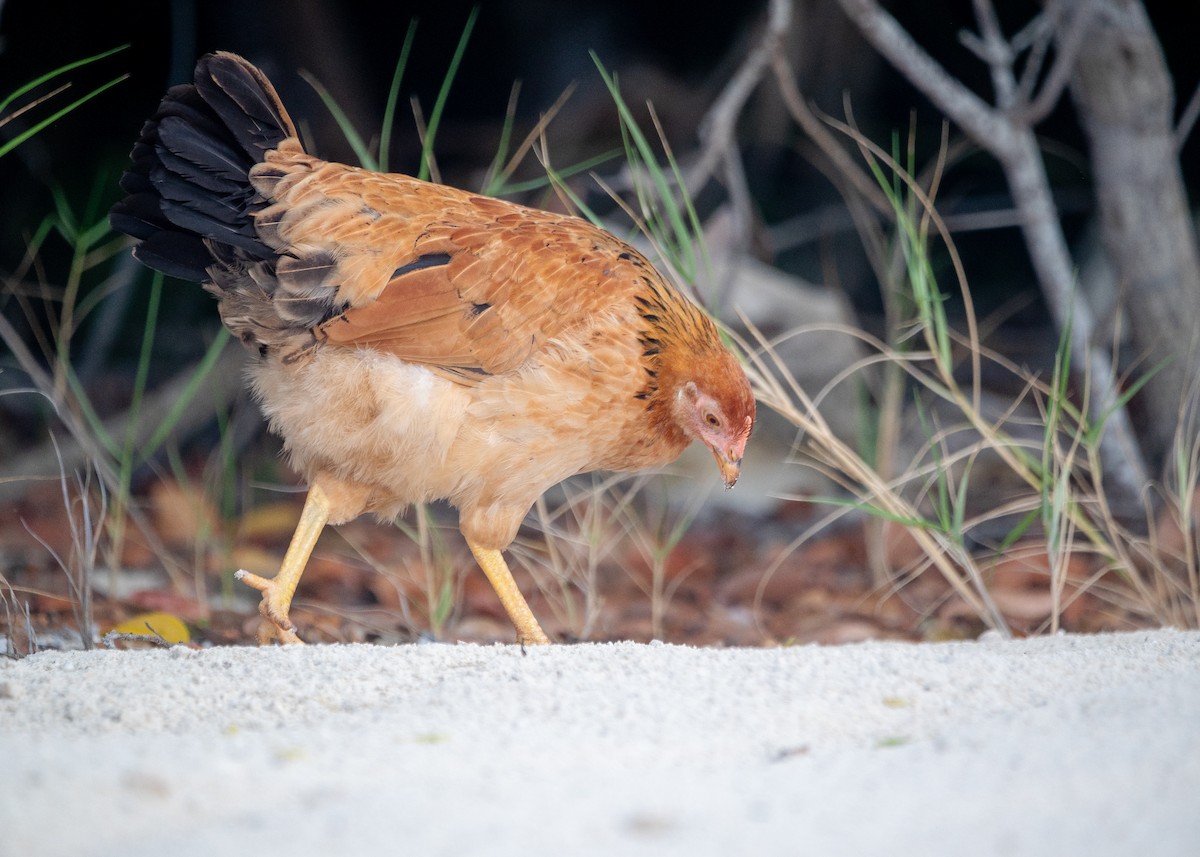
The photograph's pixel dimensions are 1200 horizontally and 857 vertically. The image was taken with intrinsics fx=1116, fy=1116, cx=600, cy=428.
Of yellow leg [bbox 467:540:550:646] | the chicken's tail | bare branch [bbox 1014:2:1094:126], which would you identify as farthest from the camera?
bare branch [bbox 1014:2:1094:126]

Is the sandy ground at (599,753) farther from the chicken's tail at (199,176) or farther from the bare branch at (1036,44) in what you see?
the bare branch at (1036,44)

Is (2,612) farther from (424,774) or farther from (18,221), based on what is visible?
(18,221)

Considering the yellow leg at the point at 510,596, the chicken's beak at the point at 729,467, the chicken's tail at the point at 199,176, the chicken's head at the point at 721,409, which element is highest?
the chicken's tail at the point at 199,176

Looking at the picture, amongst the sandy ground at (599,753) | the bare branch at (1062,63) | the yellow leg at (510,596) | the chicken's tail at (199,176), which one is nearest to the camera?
the sandy ground at (599,753)

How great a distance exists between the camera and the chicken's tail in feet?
9.84

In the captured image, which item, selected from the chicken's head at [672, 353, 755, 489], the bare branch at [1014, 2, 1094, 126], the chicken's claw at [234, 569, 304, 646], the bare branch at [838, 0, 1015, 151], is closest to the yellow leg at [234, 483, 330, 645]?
the chicken's claw at [234, 569, 304, 646]

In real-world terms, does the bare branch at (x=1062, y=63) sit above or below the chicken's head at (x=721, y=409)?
above

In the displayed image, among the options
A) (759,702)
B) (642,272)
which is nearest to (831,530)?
(642,272)

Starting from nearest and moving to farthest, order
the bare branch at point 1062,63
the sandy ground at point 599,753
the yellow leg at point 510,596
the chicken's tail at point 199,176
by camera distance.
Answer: the sandy ground at point 599,753 → the chicken's tail at point 199,176 → the yellow leg at point 510,596 → the bare branch at point 1062,63

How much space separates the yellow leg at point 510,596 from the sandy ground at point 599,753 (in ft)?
1.82

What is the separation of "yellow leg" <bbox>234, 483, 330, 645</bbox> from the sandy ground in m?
0.43

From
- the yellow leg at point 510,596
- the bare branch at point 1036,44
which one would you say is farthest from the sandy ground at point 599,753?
the bare branch at point 1036,44

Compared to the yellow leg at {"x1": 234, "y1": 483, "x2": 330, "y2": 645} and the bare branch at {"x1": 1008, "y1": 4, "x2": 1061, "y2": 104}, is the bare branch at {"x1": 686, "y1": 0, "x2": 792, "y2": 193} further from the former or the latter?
the yellow leg at {"x1": 234, "y1": 483, "x2": 330, "y2": 645}

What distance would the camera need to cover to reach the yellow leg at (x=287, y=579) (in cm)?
309
